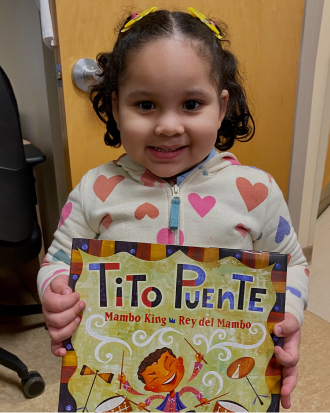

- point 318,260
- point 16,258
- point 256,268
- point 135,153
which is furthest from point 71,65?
point 318,260

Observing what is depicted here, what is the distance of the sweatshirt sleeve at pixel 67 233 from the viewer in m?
0.68

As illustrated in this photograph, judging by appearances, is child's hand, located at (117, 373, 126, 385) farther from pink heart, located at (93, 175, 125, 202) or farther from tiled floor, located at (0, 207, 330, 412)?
tiled floor, located at (0, 207, 330, 412)

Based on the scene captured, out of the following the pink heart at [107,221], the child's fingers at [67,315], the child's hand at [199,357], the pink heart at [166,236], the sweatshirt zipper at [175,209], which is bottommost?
the child's hand at [199,357]

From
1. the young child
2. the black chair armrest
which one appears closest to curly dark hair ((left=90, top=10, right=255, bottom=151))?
the young child

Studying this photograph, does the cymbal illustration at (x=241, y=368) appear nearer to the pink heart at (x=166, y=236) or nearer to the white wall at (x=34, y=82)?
the pink heart at (x=166, y=236)

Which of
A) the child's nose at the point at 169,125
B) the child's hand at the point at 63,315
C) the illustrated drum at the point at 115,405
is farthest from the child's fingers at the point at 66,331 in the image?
the child's nose at the point at 169,125

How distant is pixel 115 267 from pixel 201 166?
0.92 feet

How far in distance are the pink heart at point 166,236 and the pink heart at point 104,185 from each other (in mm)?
136

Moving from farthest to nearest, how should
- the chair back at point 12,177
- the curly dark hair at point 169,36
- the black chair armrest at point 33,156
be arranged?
Answer: the black chair armrest at point 33,156 → the chair back at point 12,177 → the curly dark hair at point 169,36

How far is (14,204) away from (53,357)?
1.86 feet

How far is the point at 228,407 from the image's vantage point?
0.51m

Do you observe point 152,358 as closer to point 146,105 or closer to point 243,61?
point 146,105

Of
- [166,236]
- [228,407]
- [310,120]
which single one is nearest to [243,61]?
[310,120]

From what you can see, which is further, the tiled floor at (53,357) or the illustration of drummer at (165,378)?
the tiled floor at (53,357)
